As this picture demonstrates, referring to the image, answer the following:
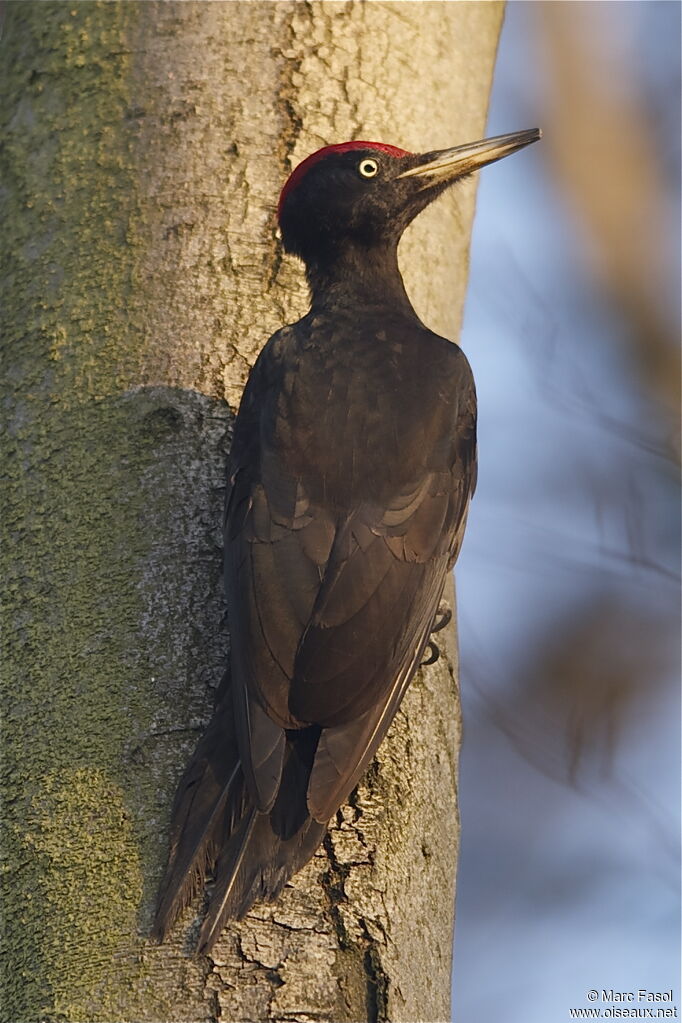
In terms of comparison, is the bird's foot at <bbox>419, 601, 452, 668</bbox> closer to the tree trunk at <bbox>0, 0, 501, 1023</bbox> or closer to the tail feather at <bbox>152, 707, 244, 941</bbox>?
the tree trunk at <bbox>0, 0, 501, 1023</bbox>

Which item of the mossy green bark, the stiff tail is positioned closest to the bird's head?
the mossy green bark

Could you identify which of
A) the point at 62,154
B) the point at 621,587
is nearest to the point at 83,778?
the point at 62,154

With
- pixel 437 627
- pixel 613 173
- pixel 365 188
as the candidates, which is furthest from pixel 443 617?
pixel 613 173

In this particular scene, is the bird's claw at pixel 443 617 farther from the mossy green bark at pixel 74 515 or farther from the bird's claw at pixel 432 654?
the mossy green bark at pixel 74 515

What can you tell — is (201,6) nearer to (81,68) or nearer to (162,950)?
(81,68)

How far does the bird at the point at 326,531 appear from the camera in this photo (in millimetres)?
2863

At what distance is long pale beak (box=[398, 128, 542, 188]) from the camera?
3994 mm

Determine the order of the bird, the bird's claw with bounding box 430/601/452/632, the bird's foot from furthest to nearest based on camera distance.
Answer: the bird's claw with bounding box 430/601/452/632, the bird's foot, the bird

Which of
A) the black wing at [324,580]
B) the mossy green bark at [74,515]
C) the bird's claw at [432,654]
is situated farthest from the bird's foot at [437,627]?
the mossy green bark at [74,515]

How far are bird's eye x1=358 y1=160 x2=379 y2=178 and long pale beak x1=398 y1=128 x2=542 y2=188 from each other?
8 centimetres

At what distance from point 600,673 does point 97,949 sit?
399 cm

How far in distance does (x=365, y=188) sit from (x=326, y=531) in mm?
1304

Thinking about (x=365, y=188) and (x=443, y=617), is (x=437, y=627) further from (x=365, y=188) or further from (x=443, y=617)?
(x=365, y=188)

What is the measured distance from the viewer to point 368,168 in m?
4.00
